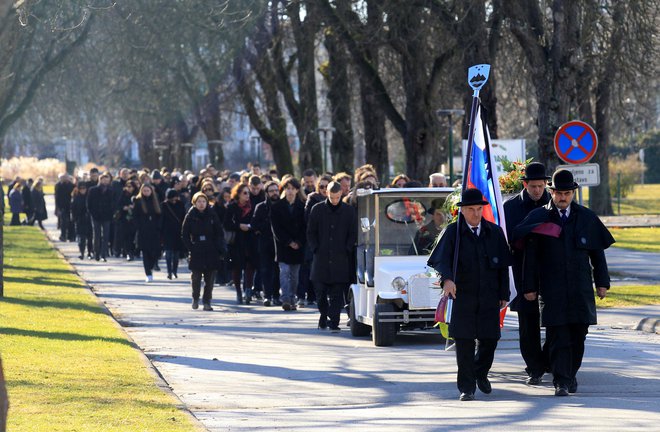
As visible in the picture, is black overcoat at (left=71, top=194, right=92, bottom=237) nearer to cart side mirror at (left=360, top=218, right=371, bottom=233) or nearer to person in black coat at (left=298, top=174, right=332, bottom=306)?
person in black coat at (left=298, top=174, right=332, bottom=306)

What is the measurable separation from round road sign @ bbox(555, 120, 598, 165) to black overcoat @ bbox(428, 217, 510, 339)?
9.88 metres

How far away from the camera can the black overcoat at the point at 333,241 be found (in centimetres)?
1700

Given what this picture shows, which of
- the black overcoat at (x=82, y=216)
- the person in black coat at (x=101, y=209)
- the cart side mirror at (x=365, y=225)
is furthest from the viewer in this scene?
the black overcoat at (x=82, y=216)

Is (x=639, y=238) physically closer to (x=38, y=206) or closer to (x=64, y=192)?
(x=64, y=192)

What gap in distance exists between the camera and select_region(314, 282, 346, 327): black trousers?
16.9m

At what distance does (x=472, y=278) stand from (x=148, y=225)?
620 inches

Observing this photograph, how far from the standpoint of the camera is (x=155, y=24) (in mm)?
32688

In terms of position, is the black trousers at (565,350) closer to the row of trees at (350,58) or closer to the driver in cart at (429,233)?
the driver in cart at (429,233)

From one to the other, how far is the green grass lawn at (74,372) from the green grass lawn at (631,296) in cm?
697

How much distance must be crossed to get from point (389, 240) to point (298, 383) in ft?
12.1

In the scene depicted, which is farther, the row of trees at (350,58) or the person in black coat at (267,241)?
the row of trees at (350,58)

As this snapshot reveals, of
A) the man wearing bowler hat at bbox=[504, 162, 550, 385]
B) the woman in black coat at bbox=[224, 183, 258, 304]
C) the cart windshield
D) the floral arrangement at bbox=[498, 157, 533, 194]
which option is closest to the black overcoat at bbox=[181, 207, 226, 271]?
the woman in black coat at bbox=[224, 183, 258, 304]

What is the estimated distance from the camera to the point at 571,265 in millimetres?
11109

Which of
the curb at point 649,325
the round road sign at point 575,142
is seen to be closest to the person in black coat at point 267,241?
the round road sign at point 575,142
